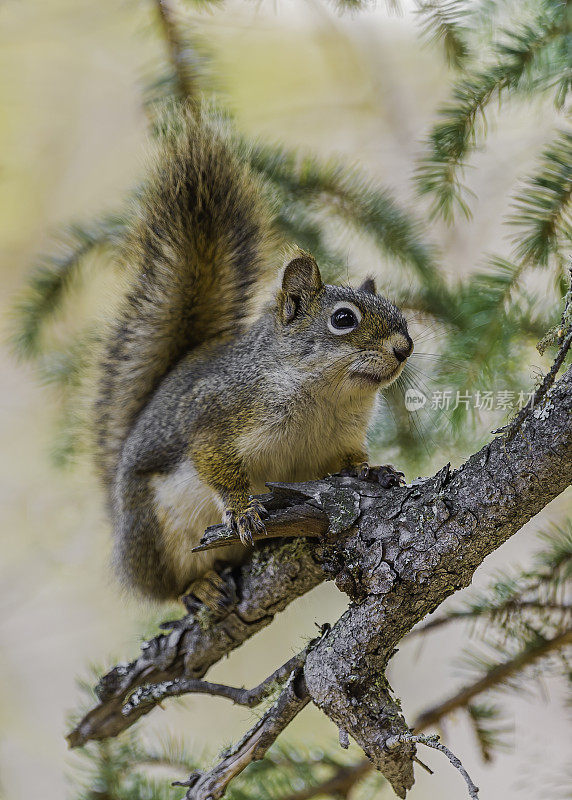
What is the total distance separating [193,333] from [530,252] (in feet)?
1.53

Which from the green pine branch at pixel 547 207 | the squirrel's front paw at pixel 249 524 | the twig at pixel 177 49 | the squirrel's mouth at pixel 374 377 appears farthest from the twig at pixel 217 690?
the twig at pixel 177 49

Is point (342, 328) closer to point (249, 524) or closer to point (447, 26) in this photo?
point (249, 524)

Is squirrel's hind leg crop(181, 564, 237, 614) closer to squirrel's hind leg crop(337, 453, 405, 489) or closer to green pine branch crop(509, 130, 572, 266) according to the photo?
squirrel's hind leg crop(337, 453, 405, 489)

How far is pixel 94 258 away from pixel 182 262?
23 centimetres

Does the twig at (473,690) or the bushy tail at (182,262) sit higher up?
the bushy tail at (182,262)

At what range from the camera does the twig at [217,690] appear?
833mm

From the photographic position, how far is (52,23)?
1654 millimetres

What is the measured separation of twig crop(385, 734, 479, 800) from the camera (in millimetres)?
581

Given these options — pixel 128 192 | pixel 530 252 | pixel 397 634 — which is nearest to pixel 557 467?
pixel 397 634

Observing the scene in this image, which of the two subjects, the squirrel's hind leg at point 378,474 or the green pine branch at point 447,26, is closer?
the squirrel's hind leg at point 378,474

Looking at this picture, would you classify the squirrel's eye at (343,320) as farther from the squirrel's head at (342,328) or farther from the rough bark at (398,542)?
the rough bark at (398,542)

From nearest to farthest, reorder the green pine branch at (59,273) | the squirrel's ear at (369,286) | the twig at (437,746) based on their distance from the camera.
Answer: the twig at (437,746), the squirrel's ear at (369,286), the green pine branch at (59,273)

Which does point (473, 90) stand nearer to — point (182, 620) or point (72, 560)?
point (182, 620)

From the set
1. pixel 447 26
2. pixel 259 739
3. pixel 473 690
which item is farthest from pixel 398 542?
pixel 447 26
